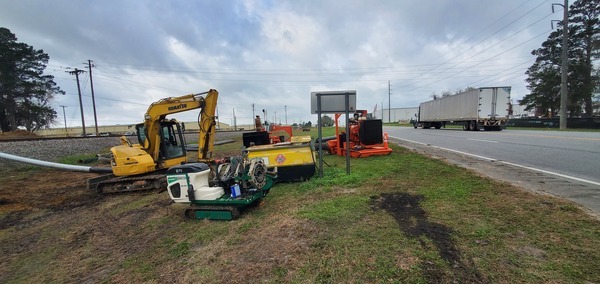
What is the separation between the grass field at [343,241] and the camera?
2.82 metres

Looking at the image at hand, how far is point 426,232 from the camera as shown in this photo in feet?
11.7

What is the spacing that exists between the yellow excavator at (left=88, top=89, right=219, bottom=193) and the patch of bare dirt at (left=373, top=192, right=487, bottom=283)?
638 cm

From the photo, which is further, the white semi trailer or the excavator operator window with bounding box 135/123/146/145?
the white semi trailer

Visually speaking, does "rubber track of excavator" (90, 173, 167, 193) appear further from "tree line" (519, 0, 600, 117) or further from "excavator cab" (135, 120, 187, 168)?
"tree line" (519, 0, 600, 117)

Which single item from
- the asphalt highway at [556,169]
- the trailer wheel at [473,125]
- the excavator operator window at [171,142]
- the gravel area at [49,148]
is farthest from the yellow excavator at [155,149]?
the trailer wheel at [473,125]

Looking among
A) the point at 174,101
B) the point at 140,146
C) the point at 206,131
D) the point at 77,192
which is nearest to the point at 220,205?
the point at 206,131

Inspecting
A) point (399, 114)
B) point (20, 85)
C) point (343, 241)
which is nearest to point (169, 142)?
point (343, 241)

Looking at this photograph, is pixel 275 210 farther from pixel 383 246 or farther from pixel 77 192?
pixel 77 192

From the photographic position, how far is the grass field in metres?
2.82

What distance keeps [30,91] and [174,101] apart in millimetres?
48533

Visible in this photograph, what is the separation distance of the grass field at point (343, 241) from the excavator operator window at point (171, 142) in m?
3.53

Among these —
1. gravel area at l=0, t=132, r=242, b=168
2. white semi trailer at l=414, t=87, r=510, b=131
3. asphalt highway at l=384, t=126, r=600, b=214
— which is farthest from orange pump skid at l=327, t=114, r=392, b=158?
white semi trailer at l=414, t=87, r=510, b=131

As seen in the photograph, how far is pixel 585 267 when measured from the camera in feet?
8.69

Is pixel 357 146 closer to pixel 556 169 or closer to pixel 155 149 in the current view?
pixel 556 169
